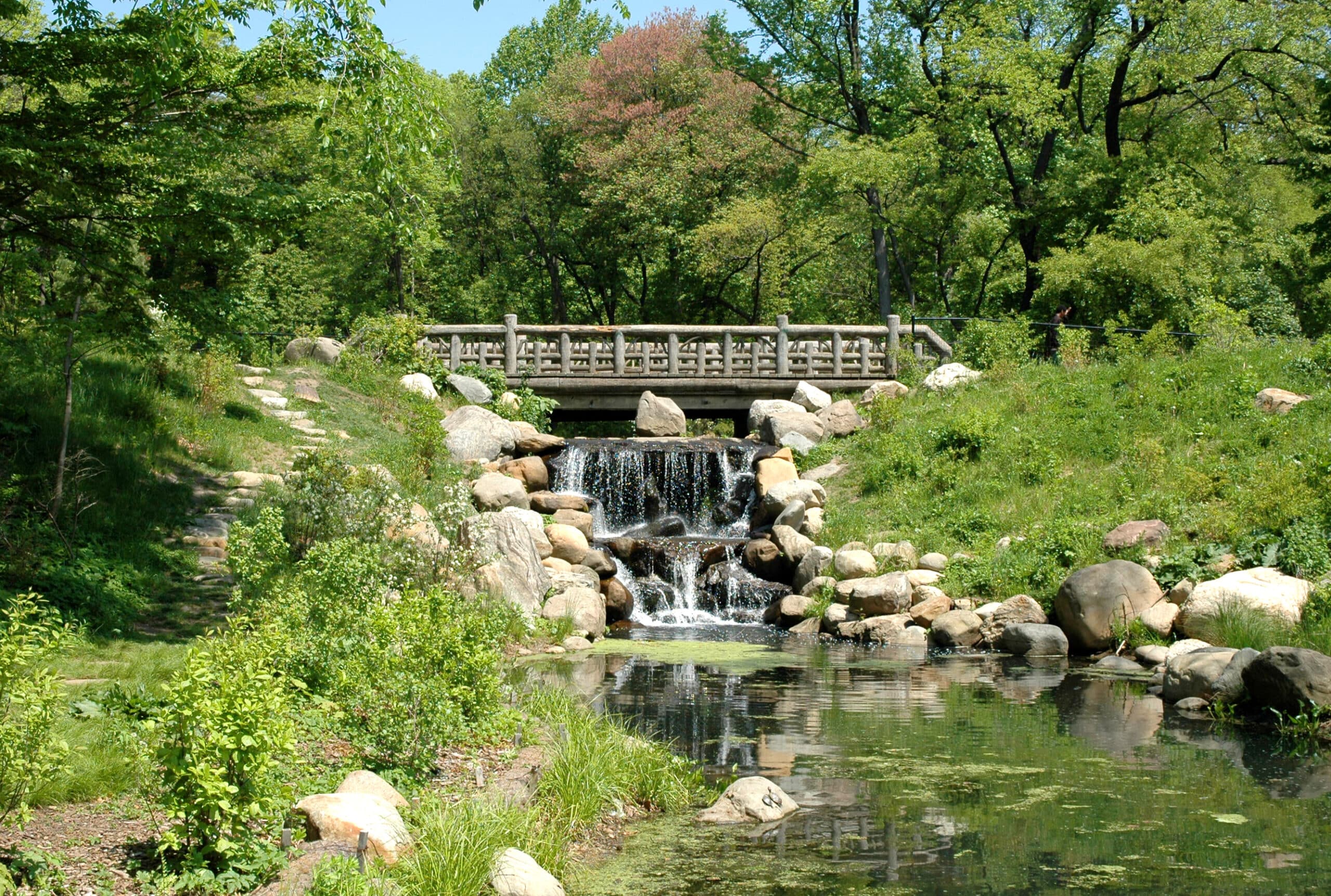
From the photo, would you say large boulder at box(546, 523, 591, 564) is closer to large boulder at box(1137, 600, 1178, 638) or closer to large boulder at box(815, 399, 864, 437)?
large boulder at box(815, 399, 864, 437)

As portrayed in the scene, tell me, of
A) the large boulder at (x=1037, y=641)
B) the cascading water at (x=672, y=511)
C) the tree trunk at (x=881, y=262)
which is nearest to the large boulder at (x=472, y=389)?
the cascading water at (x=672, y=511)

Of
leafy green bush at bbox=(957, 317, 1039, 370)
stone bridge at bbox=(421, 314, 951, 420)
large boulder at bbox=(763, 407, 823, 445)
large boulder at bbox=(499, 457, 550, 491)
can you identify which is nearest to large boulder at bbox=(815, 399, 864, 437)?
large boulder at bbox=(763, 407, 823, 445)

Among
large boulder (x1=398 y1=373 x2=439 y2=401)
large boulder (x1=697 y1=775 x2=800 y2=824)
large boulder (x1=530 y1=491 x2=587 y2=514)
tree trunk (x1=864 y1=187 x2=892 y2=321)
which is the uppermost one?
tree trunk (x1=864 y1=187 x2=892 y2=321)

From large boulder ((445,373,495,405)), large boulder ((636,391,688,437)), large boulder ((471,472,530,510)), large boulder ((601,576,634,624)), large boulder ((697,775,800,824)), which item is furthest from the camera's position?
large boulder ((636,391,688,437))

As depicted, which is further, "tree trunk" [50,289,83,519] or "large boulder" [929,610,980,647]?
"large boulder" [929,610,980,647]

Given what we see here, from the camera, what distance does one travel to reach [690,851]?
654 centimetres

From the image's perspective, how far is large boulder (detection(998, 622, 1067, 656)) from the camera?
14219 mm

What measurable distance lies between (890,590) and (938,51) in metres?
19.9

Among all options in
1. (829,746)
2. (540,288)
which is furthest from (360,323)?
(829,746)

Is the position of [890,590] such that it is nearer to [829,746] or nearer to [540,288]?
[829,746]

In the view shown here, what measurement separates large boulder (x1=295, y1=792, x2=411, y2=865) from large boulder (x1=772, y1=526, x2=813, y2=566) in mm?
12860

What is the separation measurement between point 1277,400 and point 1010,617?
627cm

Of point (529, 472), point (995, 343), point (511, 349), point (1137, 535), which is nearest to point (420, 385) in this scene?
point (511, 349)

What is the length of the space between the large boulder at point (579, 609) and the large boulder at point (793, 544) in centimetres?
401
